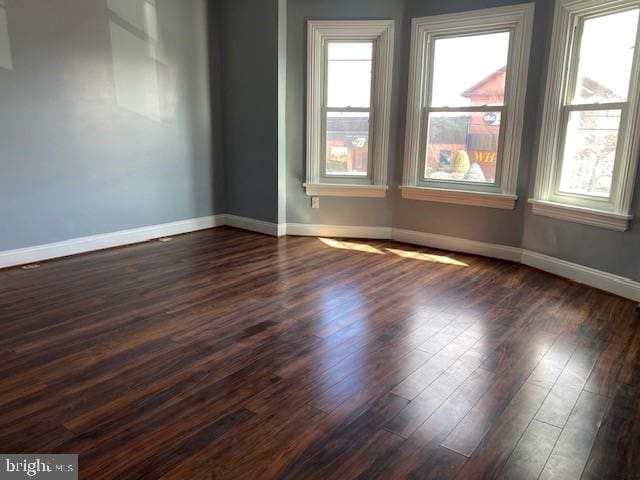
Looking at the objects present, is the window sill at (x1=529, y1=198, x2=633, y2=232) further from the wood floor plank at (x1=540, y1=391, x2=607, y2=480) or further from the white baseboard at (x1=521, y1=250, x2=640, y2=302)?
the wood floor plank at (x1=540, y1=391, x2=607, y2=480)

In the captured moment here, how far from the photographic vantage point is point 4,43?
12.1 feet

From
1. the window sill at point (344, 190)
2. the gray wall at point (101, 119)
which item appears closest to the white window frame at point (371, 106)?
the window sill at point (344, 190)

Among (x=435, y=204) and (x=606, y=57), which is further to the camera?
(x=435, y=204)

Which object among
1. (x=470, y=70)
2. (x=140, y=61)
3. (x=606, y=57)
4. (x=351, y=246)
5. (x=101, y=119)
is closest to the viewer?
(x=606, y=57)

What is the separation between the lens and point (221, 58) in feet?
17.9

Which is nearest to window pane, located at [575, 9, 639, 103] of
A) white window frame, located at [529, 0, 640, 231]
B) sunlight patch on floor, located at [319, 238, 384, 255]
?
white window frame, located at [529, 0, 640, 231]

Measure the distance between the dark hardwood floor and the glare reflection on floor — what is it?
0.43 metres

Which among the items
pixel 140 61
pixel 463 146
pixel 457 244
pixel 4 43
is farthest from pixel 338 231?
pixel 4 43

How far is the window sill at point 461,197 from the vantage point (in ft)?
14.5

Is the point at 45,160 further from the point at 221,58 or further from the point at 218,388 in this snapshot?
the point at 218,388

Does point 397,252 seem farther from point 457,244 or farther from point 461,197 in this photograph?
point 461,197

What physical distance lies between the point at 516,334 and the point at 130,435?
2.22m

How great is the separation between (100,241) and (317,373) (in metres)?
3.15

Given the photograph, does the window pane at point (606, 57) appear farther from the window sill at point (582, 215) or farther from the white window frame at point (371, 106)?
the white window frame at point (371, 106)
